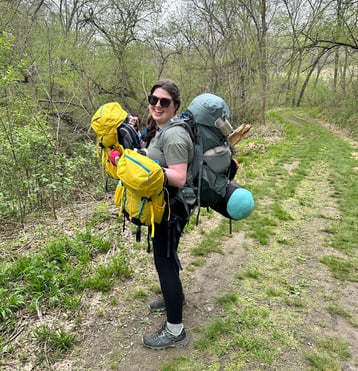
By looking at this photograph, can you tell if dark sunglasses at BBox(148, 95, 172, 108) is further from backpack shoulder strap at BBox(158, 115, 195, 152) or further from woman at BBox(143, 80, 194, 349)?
backpack shoulder strap at BBox(158, 115, 195, 152)

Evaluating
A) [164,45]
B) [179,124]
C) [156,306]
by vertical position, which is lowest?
[156,306]

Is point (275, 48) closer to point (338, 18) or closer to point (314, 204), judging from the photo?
point (338, 18)

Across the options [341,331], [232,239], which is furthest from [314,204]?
[341,331]

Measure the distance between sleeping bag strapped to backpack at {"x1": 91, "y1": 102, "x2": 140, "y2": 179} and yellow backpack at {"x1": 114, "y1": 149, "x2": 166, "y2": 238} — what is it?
341 millimetres

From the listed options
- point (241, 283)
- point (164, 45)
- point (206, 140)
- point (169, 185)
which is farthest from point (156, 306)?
point (164, 45)

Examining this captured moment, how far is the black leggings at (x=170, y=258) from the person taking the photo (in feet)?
7.28

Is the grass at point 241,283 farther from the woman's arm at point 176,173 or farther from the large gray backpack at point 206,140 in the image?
the woman's arm at point 176,173

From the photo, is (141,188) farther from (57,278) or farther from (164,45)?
(164,45)

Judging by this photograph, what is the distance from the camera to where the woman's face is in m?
2.20

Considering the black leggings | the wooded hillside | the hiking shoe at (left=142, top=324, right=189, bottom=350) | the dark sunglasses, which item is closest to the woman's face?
the dark sunglasses

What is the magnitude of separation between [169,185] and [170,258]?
620mm

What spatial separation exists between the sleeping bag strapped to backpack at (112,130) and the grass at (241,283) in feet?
4.77

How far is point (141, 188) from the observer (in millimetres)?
1862

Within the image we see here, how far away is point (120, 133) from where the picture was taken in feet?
7.75
